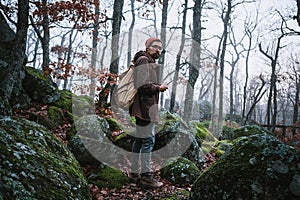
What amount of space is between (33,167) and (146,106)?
6.93ft

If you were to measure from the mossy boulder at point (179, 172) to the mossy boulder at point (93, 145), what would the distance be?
0.96m

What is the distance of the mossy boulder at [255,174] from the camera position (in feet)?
7.07

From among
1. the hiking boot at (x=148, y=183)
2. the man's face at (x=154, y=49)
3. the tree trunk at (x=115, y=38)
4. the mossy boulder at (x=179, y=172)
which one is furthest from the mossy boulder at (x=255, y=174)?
the tree trunk at (x=115, y=38)

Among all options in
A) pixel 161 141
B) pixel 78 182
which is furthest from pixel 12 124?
pixel 161 141

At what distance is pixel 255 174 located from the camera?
227 centimetres

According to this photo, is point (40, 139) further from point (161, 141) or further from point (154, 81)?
point (161, 141)

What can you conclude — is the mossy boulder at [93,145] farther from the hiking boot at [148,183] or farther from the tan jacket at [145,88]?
the tan jacket at [145,88]

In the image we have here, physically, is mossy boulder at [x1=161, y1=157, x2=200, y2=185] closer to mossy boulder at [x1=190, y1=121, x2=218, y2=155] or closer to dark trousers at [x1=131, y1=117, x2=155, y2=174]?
dark trousers at [x1=131, y1=117, x2=155, y2=174]

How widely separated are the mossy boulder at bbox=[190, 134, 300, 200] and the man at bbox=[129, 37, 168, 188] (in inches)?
52.9

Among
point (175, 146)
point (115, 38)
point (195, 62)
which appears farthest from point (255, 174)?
point (195, 62)

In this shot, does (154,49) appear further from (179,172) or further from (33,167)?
(33,167)

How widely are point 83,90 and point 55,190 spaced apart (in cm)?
916

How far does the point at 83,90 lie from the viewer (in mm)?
10805

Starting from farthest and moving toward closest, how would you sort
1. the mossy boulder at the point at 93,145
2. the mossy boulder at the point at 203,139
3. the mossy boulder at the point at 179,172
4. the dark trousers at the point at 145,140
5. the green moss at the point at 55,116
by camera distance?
the mossy boulder at the point at 203,139, the green moss at the point at 55,116, the mossy boulder at the point at 93,145, the mossy boulder at the point at 179,172, the dark trousers at the point at 145,140
